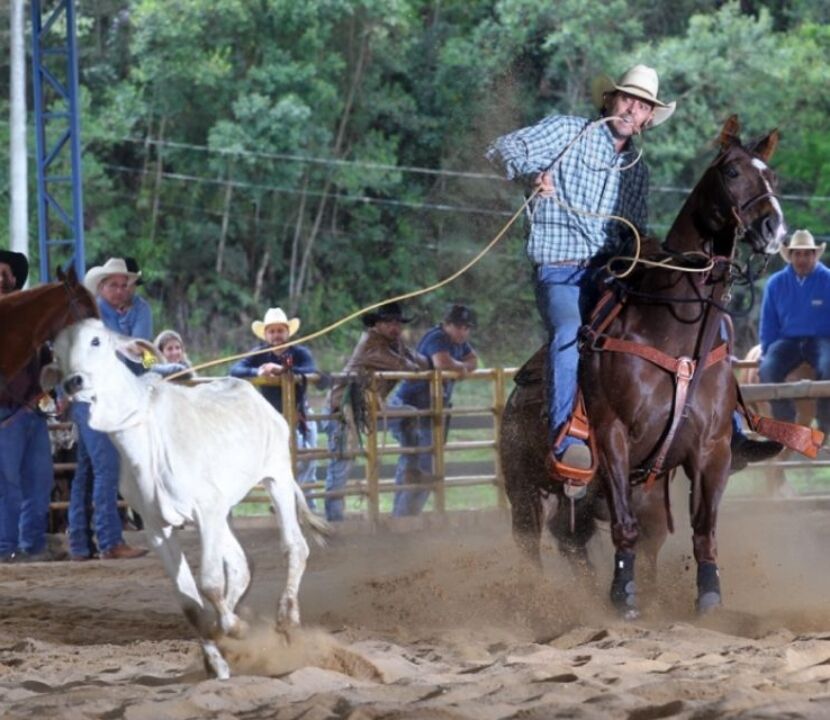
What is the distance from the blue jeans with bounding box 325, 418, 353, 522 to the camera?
14.0 meters

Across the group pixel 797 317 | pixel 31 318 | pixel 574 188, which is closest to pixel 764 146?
pixel 574 188

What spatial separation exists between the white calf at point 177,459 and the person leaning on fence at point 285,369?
645 cm

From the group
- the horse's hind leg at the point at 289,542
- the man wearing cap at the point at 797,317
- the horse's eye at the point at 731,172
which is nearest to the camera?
the horse's hind leg at the point at 289,542

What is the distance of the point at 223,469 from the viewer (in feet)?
22.6

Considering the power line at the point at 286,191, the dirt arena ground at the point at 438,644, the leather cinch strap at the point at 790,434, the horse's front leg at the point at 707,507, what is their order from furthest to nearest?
the power line at the point at 286,191, the leather cinch strap at the point at 790,434, the horse's front leg at the point at 707,507, the dirt arena ground at the point at 438,644

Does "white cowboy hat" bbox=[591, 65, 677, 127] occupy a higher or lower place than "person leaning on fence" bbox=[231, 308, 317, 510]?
higher

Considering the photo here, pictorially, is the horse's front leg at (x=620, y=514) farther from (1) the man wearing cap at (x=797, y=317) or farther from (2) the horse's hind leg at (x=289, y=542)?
(1) the man wearing cap at (x=797, y=317)

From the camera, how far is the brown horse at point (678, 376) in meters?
8.09

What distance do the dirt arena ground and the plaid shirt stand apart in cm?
174

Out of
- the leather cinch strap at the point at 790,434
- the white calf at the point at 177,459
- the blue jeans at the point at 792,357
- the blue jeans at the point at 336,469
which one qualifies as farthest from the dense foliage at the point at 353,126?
the white calf at the point at 177,459

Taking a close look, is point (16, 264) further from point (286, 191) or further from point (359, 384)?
point (286, 191)

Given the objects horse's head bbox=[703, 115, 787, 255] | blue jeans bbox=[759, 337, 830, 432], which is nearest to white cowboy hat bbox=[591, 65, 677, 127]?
horse's head bbox=[703, 115, 787, 255]

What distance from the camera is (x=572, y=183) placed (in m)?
8.61

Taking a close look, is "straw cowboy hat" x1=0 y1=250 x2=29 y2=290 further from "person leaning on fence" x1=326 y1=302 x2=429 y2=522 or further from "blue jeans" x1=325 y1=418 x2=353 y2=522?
"blue jeans" x1=325 y1=418 x2=353 y2=522
